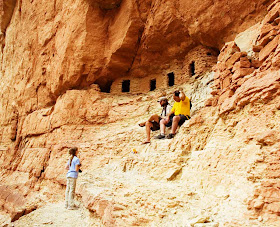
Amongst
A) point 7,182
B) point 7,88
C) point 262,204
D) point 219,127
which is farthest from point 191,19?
point 7,88

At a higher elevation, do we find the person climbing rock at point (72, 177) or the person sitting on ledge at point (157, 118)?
the person sitting on ledge at point (157, 118)

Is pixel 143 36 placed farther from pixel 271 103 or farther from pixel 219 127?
pixel 271 103

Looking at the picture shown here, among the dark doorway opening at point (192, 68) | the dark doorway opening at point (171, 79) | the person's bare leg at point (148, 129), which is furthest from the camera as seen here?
the dark doorway opening at point (171, 79)

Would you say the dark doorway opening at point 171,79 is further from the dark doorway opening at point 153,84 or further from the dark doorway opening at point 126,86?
the dark doorway opening at point 126,86

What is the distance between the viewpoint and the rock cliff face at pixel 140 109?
260 cm

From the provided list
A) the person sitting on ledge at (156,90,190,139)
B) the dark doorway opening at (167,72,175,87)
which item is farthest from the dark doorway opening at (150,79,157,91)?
the person sitting on ledge at (156,90,190,139)

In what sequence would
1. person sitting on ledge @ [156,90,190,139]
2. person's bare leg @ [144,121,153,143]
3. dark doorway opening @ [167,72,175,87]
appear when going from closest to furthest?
person sitting on ledge @ [156,90,190,139] → person's bare leg @ [144,121,153,143] → dark doorway opening @ [167,72,175,87]

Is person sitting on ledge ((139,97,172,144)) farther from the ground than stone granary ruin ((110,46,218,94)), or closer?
closer

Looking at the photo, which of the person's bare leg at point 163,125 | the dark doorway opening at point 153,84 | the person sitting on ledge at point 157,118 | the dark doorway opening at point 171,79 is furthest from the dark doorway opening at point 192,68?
the person's bare leg at point 163,125

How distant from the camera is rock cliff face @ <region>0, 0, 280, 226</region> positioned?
8.54ft

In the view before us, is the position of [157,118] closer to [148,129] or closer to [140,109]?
[148,129]

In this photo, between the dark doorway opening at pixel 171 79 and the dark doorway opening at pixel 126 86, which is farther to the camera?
the dark doorway opening at pixel 126 86

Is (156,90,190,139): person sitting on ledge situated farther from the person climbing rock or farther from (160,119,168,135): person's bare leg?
the person climbing rock

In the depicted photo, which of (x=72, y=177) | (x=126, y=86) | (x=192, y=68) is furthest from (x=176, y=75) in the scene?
(x=72, y=177)
